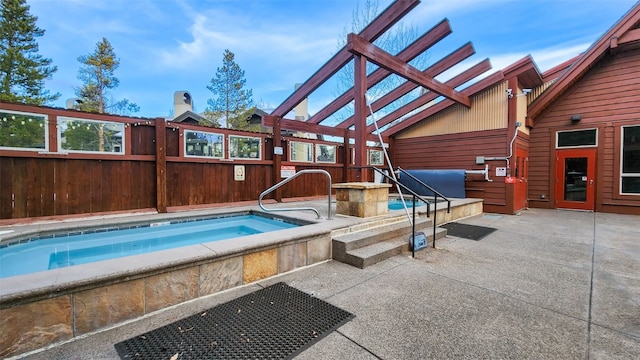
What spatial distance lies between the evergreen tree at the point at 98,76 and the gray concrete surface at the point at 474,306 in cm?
1799

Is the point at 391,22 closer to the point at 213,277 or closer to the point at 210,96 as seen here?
the point at 213,277

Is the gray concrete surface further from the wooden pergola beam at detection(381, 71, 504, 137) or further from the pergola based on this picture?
the wooden pergola beam at detection(381, 71, 504, 137)

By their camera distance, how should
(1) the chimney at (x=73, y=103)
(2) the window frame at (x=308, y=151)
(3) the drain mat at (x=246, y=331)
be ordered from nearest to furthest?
(3) the drain mat at (x=246, y=331) < (2) the window frame at (x=308, y=151) < (1) the chimney at (x=73, y=103)

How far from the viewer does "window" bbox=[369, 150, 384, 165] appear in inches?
395

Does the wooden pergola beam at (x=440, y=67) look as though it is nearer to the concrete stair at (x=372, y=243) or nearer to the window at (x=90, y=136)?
the concrete stair at (x=372, y=243)

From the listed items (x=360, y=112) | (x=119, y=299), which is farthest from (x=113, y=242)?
(x=360, y=112)

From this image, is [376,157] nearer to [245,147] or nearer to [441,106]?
[441,106]

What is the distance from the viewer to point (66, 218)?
4281mm

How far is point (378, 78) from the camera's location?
244 inches

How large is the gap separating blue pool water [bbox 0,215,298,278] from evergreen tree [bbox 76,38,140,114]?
596 inches

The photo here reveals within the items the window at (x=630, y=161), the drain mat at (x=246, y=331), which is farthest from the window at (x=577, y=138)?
the drain mat at (x=246, y=331)

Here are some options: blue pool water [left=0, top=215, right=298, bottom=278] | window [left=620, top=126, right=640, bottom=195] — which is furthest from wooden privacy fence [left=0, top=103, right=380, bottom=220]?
window [left=620, top=126, right=640, bottom=195]

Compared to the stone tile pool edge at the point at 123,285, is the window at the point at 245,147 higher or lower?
higher

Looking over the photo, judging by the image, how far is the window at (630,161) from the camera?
702 centimetres
